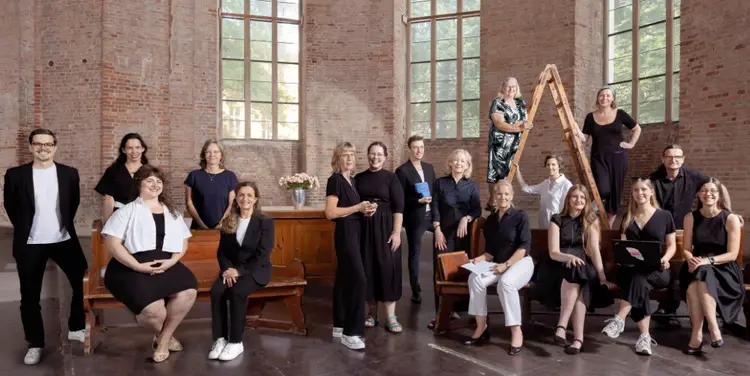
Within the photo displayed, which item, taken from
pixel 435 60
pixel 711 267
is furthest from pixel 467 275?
pixel 435 60

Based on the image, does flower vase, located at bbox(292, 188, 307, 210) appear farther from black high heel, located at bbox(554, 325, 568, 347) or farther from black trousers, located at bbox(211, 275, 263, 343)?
black high heel, located at bbox(554, 325, 568, 347)

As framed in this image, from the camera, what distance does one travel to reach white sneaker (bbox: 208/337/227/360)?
168 inches

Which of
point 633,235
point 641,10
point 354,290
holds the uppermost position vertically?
point 641,10

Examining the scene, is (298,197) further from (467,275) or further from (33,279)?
(33,279)

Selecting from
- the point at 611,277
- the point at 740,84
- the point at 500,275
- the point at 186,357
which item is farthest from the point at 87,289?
the point at 740,84

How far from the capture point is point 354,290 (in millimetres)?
4625

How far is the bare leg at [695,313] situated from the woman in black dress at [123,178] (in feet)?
15.5

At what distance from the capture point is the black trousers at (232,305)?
4332 millimetres

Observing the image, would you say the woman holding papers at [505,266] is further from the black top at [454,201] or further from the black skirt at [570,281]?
the black top at [454,201]

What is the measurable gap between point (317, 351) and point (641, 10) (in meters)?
11.2

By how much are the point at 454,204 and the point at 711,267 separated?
7.32 feet

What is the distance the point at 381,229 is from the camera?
4.84m

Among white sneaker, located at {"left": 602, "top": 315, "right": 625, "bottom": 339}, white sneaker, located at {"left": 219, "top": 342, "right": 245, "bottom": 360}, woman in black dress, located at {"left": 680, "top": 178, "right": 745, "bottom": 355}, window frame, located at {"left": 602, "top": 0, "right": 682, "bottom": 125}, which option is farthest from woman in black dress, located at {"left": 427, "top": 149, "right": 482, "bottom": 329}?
window frame, located at {"left": 602, "top": 0, "right": 682, "bottom": 125}

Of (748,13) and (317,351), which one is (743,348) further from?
(748,13)
